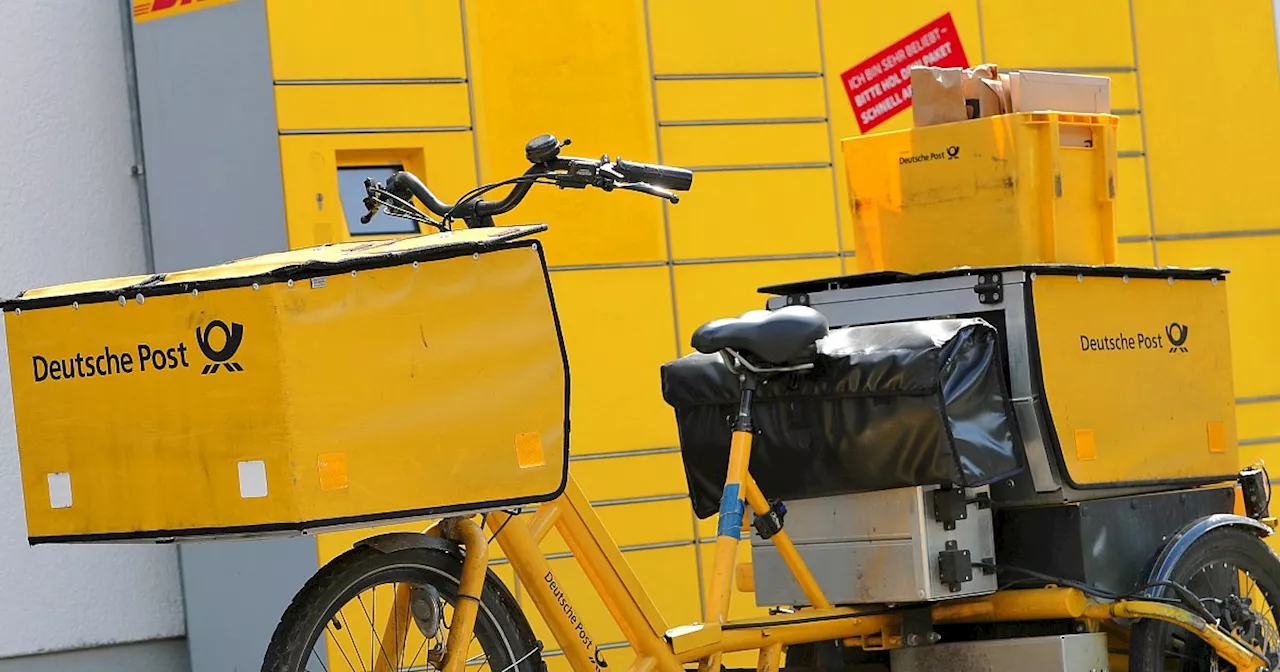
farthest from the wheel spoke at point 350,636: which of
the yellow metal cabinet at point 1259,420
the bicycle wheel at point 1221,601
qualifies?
the yellow metal cabinet at point 1259,420

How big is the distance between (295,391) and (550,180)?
99 cm

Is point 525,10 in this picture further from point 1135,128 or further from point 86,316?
point 86,316

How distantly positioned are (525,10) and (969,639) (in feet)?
11.9

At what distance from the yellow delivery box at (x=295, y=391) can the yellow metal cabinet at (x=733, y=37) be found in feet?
13.4

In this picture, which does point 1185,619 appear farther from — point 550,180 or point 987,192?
point 550,180

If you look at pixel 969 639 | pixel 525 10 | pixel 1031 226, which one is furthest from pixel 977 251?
pixel 525 10

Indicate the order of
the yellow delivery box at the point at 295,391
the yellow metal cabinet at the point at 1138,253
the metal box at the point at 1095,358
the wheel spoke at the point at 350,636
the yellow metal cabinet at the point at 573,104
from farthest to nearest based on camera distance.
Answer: the yellow metal cabinet at the point at 1138,253 → the yellow metal cabinet at the point at 573,104 → the metal box at the point at 1095,358 → the wheel spoke at the point at 350,636 → the yellow delivery box at the point at 295,391

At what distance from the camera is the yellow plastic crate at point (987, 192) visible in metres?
5.45

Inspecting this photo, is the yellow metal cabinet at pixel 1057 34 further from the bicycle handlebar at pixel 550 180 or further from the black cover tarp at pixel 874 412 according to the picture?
the bicycle handlebar at pixel 550 180

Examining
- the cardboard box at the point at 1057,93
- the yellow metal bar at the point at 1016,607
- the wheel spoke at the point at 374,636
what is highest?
the cardboard box at the point at 1057,93

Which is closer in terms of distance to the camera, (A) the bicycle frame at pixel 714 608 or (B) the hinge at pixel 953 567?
(A) the bicycle frame at pixel 714 608

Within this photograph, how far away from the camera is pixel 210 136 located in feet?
23.9

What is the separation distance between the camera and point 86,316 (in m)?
3.70

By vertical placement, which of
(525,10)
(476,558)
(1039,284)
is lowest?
(476,558)
